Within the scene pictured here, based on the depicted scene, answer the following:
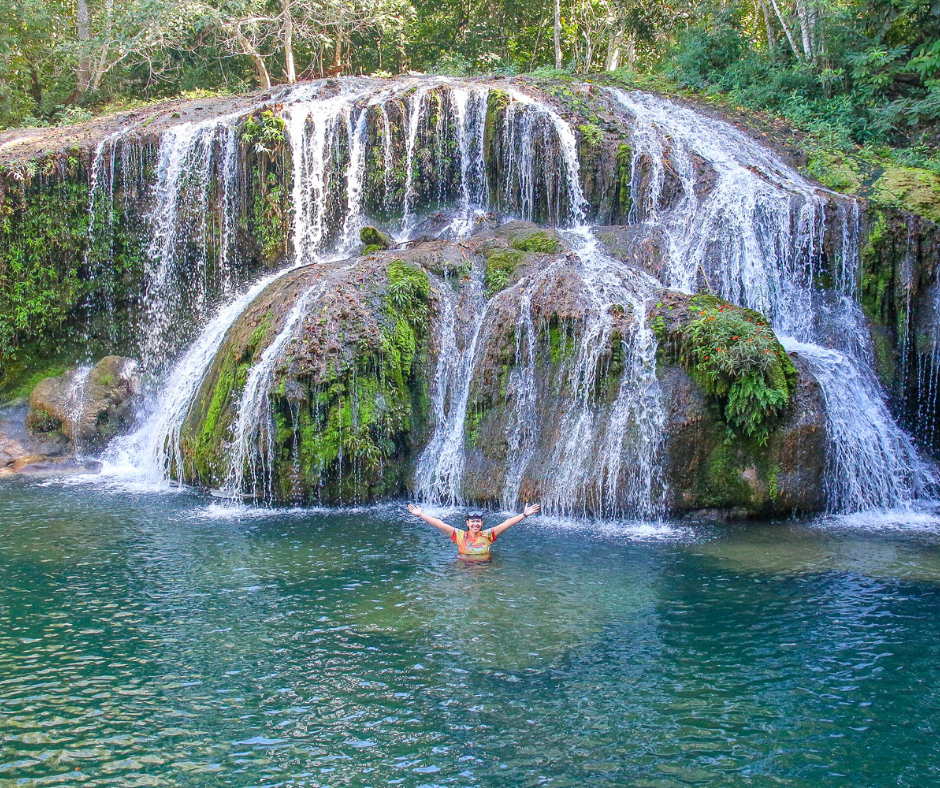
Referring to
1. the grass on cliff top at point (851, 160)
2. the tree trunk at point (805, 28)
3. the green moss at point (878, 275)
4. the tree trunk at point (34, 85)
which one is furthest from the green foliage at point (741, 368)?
the tree trunk at point (34, 85)

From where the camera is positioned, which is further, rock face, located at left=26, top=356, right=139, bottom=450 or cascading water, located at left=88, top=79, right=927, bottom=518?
rock face, located at left=26, top=356, right=139, bottom=450

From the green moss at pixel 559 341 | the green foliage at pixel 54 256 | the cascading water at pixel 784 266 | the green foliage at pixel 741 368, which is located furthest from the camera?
the green foliage at pixel 54 256

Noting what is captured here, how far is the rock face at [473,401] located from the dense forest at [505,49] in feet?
28.4

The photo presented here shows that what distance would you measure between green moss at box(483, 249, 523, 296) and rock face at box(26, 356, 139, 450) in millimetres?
7434

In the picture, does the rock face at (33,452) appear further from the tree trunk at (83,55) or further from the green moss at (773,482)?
the tree trunk at (83,55)

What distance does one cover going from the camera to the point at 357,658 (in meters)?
6.86

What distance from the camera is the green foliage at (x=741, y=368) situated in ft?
36.1

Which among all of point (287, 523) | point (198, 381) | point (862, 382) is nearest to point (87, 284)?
point (198, 381)

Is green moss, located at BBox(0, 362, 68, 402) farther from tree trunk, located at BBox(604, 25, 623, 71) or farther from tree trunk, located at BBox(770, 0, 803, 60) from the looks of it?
tree trunk, located at BBox(604, 25, 623, 71)

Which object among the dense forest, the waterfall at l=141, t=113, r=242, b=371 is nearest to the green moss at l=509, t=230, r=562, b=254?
the waterfall at l=141, t=113, r=242, b=371

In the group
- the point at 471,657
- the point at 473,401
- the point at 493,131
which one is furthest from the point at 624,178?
the point at 471,657

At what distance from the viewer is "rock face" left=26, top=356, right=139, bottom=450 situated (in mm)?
15438

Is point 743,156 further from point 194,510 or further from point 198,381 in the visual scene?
point 194,510

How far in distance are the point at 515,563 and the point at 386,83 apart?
1397 centimetres
